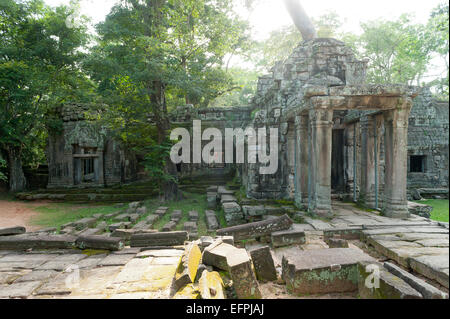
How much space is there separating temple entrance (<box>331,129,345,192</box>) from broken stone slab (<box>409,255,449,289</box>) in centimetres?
507

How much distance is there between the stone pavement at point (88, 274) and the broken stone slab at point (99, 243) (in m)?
0.19

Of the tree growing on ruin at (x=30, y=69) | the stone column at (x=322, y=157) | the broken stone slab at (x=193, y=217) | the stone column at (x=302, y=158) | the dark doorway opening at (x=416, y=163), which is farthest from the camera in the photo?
the dark doorway opening at (x=416, y=163)

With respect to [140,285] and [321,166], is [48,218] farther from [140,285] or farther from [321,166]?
[321,166]

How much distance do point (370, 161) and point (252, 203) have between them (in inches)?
151

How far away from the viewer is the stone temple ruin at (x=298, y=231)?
118 inches

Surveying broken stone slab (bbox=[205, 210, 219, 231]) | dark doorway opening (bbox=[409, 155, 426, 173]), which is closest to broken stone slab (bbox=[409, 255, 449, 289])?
broken stone slab (bbox=[205, 210, 219, 231])

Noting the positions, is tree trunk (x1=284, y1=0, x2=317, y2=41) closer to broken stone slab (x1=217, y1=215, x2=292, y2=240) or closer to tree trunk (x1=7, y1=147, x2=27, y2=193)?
broken stone slab (x1=217, y1=215, x2=292, y2=240)

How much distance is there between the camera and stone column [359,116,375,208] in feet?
23.1

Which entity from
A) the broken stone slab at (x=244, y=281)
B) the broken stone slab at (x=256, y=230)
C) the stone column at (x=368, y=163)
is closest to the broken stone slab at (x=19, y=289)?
the broken stone slab at (x=244, y=281)

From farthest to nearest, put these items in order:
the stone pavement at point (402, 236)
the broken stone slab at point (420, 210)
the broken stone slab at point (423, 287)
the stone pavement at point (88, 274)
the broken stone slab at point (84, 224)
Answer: the broken stone slab at point (84, 224), the broken stone slab at point (420, 210), the stone pavement at point (402, 236), the stone pavement at point (88, 274), the broken stone slab at point (423, 287)

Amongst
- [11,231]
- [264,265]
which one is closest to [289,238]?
[264,265]

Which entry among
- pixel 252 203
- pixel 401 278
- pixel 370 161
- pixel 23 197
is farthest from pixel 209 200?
pixel 23 197

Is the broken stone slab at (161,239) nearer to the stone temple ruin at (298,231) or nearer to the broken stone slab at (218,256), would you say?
the stone temple ruin at (298,231)

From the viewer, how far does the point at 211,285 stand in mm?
2992
